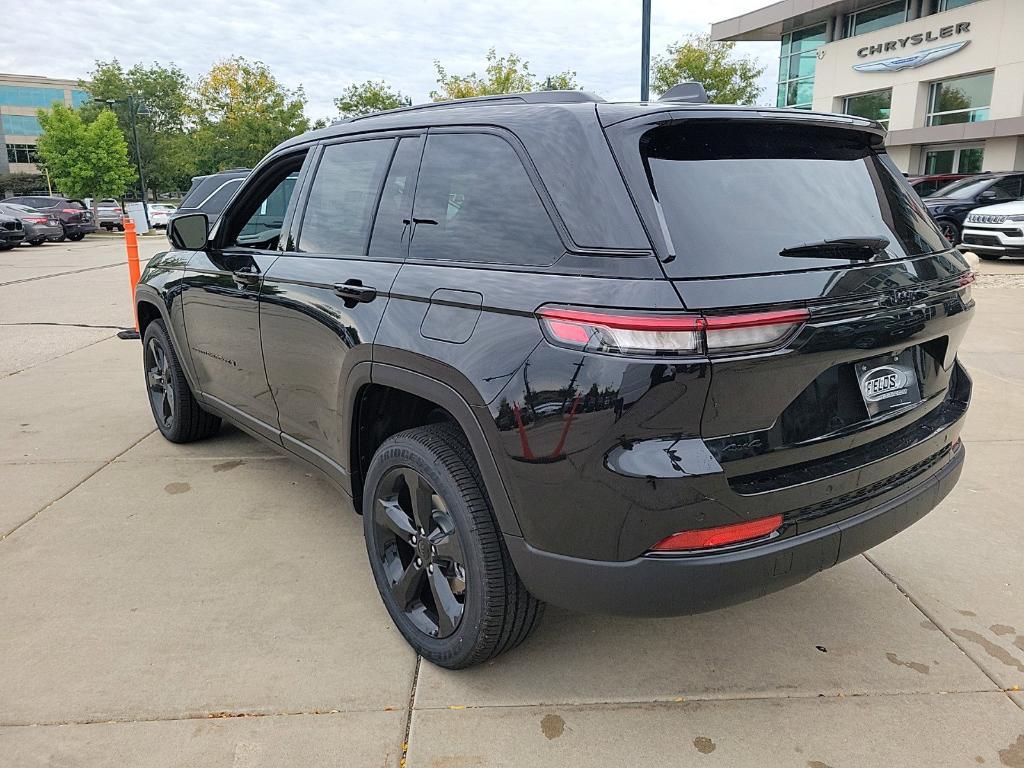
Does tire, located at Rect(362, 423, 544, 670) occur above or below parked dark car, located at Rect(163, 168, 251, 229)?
below

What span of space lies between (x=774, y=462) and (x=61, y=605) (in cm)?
269

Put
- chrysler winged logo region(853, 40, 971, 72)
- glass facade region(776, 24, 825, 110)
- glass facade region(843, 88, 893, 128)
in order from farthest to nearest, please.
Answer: glass facade region(776, 24, 825, 110) < glass facade region(843, 88, 893, 128) < chrysler winged logo region(853, 40, 971, 72)

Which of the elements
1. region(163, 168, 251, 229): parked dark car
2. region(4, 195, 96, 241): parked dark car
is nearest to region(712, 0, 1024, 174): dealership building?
region(163, 168, 251, 229): parked dark car

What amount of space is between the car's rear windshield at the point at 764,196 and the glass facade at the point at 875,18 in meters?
34.4

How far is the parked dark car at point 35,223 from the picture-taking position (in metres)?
25.3

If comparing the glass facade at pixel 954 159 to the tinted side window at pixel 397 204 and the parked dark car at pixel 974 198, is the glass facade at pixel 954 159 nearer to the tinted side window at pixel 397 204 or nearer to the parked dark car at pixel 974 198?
the parked dark car at pixel 974 198

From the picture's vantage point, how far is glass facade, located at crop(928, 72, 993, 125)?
91.0 ft

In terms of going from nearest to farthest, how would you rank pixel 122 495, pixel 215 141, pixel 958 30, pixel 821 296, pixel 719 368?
pixel 719 368 → pixel 821 296 → pixel 122 495 → pixel 958 30 → pixel 215 141

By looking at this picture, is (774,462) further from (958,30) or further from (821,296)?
(958,30)

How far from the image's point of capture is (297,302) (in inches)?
125

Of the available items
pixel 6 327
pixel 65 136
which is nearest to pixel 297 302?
pixel 6 327

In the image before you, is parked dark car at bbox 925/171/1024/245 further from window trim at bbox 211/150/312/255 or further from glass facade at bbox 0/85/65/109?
glass facade at bbox 0/85/65/109

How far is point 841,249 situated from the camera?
227 cm

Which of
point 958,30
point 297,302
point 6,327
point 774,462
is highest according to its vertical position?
point 958,30
